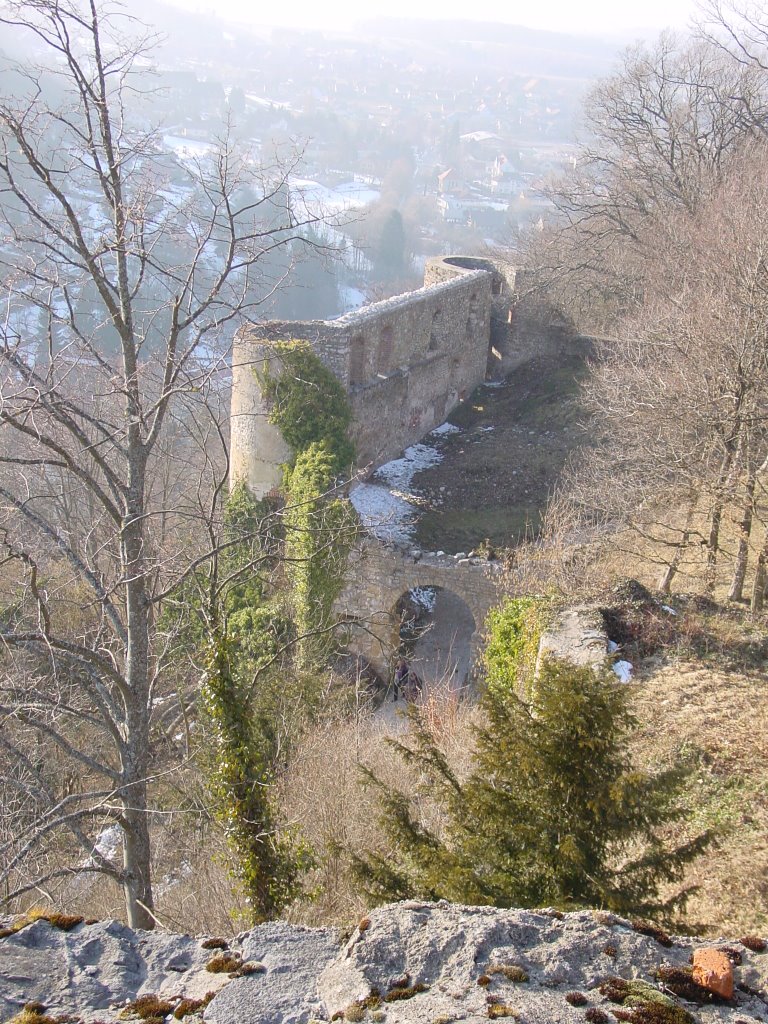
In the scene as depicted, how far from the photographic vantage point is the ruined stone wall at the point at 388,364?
15.6 m

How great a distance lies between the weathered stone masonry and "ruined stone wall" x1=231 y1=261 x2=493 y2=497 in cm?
2

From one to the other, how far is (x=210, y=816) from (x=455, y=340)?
52.8 feet

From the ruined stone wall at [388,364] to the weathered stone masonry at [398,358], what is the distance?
0.07 feet

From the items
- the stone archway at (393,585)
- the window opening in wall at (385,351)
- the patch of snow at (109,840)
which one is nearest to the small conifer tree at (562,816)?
the patch of snow at (109,840)

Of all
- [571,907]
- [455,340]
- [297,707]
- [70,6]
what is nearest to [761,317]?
[297,707]

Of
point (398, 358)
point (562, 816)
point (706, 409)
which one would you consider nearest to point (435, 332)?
point (398, 358)

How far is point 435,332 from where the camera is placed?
20.4 metres

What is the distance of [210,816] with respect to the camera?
7.00m

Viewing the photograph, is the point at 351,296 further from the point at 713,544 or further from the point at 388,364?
the point at 713,544

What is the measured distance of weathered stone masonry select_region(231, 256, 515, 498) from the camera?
1557 cm

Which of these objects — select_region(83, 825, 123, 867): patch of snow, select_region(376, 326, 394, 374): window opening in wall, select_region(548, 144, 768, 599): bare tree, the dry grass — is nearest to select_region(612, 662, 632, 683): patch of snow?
the dry grass

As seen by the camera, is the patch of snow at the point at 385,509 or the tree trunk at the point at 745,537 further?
the patch of snow at the point at 385,509

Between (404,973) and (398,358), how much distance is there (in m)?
17.0

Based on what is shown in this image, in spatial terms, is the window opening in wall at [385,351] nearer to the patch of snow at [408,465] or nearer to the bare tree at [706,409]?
the patch of snow at [408,465]
